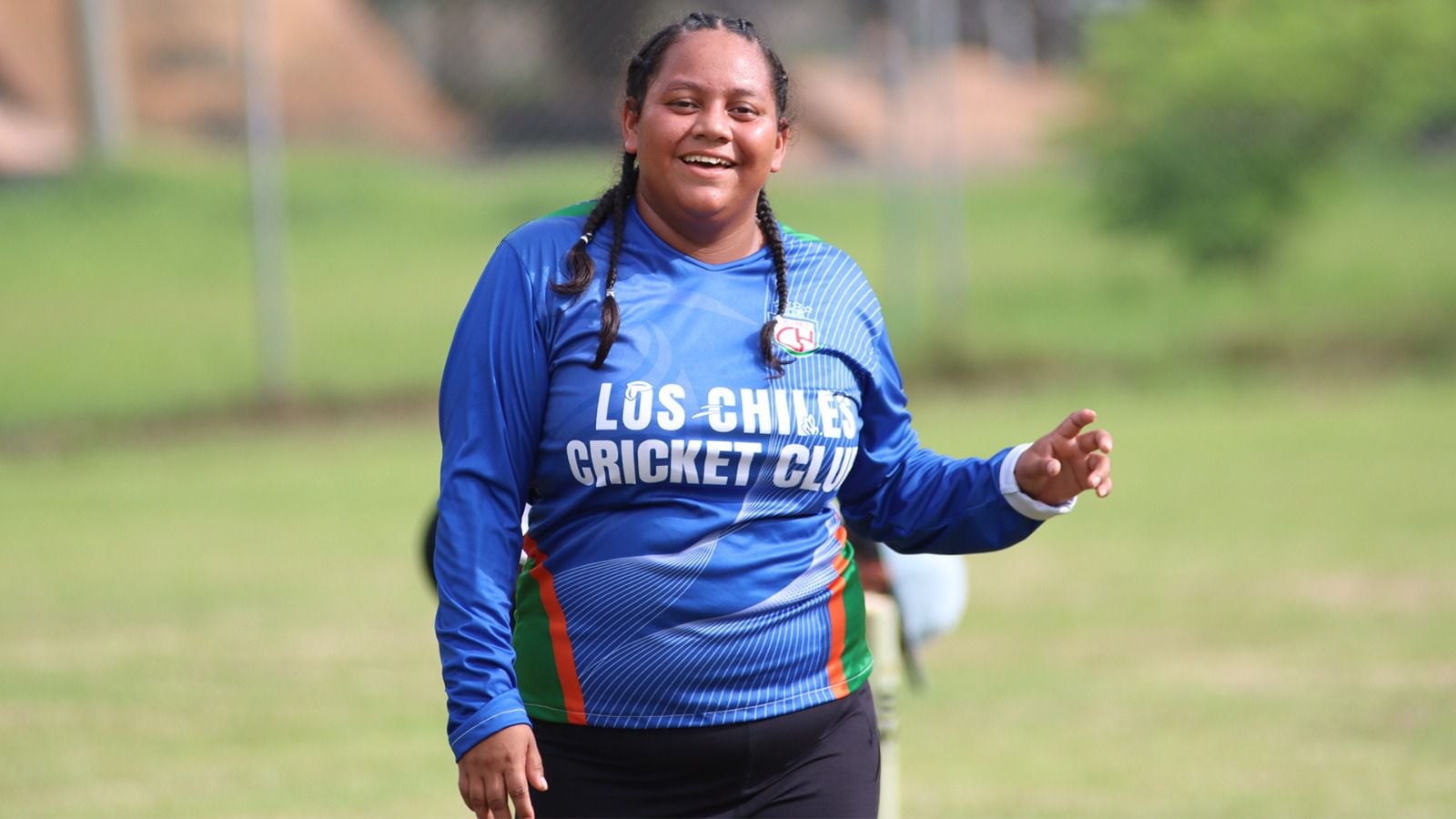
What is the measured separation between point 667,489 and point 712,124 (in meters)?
0.58

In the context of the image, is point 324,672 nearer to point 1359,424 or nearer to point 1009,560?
point 1009,560

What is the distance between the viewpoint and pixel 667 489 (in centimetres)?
295

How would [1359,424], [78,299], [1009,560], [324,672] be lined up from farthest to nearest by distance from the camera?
[78,299] → [1359,424] → [1009,560] → [324,672]

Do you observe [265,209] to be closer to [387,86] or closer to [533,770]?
[387,86]

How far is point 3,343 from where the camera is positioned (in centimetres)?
1300

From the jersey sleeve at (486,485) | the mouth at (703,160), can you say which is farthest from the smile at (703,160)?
the jersey sleeve at (486,485)

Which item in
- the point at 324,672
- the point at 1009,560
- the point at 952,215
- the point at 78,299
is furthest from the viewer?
the point at 952,215

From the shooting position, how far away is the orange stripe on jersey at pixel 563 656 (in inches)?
117

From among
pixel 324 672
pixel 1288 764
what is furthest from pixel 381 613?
pixel 1288 764

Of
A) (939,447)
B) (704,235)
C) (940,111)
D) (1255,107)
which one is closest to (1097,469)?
(704,235)

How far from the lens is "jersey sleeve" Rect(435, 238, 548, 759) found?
2820 mm

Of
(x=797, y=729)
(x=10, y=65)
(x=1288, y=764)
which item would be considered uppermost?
(x=10, y=65)

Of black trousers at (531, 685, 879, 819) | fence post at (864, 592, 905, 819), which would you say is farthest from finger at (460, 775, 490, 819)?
fence post at (864, 592, 905, 819)

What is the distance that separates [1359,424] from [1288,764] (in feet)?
23.6
